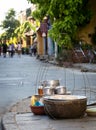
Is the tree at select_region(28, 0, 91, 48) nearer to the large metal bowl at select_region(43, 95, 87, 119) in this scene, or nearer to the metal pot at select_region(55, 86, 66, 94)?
the metal pot at select_region(55, 86, 66, 94)

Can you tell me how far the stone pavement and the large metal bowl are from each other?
119mm

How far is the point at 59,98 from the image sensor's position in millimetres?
9609

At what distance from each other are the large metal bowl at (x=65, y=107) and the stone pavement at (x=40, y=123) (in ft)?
0.39

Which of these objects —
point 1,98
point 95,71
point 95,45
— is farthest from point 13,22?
point 1,98

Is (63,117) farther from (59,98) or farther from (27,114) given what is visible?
(27,114)

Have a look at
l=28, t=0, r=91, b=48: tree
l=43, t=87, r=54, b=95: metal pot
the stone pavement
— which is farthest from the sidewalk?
l=28, t=0, r=91, b=48: tree

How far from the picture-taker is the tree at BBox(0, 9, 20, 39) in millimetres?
93394

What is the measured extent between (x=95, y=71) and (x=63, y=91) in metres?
15.2

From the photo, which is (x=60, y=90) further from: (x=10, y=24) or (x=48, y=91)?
(x=10, y=24)

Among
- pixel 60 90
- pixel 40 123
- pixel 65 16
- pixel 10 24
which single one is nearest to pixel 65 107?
pixel 40 123

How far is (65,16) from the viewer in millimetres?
34906

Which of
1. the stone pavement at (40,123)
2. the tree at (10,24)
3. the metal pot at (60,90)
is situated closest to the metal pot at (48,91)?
the metal pot at (60,90)

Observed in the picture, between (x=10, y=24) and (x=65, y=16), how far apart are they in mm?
59609

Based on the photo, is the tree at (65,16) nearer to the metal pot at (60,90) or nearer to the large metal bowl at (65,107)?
the metal pot at (60,90)
